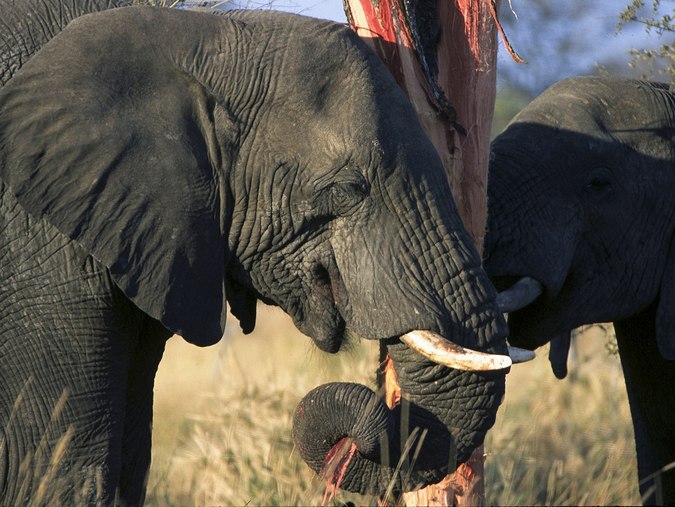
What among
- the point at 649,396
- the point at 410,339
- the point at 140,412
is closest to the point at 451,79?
→ the point at 410,339

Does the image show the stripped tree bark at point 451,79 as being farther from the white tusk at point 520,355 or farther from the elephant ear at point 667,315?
the elephant ear at point 667,315

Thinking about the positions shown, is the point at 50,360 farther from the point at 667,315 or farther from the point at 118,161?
the point at 667,315

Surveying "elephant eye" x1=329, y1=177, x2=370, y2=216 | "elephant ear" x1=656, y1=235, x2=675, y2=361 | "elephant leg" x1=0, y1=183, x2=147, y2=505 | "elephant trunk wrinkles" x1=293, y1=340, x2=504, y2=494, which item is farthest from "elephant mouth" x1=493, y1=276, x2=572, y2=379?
"elephant leg" x1=0, y1=183, x2=147, y2=505

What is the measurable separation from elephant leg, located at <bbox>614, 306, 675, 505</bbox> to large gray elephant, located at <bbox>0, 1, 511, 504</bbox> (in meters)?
2.16

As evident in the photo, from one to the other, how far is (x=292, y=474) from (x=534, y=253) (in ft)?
5.20

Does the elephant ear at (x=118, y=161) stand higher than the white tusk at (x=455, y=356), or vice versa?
the elephant ear at (x=118, y=161)

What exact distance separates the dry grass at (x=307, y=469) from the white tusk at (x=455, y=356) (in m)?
1.10

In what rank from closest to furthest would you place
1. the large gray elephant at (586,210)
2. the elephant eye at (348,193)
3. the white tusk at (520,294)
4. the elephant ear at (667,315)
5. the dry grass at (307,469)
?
1. the elephant eye at (348,193)
2. the white tusk at (520,294)
3. the large gray elephant at (586,210)
4. the elephant ear at (667,315)
5. the dry grass at (307,469)

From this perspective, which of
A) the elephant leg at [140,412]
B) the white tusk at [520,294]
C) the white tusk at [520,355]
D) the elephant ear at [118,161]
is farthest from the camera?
the white tusk at [520,294]

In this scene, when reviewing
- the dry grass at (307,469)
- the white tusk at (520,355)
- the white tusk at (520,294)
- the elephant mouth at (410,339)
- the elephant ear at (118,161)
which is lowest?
the dry grass at (307,469)

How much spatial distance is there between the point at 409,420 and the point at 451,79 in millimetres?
1374

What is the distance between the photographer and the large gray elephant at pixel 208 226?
158 inches

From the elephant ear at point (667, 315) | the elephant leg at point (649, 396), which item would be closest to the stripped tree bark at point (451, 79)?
the elephant ear at point (667, 315)

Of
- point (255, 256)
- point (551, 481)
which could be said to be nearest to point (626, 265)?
point (551, 481)
